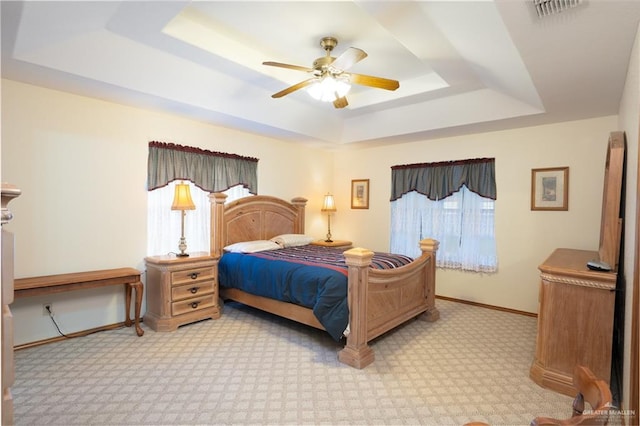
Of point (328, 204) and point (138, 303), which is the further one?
point (328, 204)

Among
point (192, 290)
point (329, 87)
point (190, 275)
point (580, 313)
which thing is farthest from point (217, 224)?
point (580, 313)

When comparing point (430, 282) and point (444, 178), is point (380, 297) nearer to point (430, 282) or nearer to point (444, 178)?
point (430, 282)

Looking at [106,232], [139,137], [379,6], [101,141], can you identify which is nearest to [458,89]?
[379,6]

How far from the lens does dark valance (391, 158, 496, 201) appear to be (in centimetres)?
441

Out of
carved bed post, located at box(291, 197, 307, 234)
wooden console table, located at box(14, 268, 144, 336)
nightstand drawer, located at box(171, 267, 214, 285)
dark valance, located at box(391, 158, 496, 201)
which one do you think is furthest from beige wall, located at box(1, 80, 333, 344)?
dark valance, located at box(391, 158, 496, 201)

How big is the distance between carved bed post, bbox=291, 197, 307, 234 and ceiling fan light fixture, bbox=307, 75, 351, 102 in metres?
2.59

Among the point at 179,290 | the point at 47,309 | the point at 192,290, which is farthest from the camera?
the point at 192,290

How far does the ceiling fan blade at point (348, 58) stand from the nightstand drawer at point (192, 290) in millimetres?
2652

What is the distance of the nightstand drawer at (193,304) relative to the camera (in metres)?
3.52

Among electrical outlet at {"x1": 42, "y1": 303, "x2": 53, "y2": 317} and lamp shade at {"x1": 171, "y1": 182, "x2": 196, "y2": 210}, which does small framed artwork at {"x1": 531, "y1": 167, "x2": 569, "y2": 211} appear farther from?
electrical outlet at {"x1": 42, "y1": 303, "x2": 53, "y2": 317}

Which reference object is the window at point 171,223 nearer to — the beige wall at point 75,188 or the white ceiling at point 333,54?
the beige wall at point 75,188

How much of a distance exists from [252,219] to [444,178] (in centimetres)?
277

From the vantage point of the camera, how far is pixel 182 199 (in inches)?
146

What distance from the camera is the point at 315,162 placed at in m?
5.82
